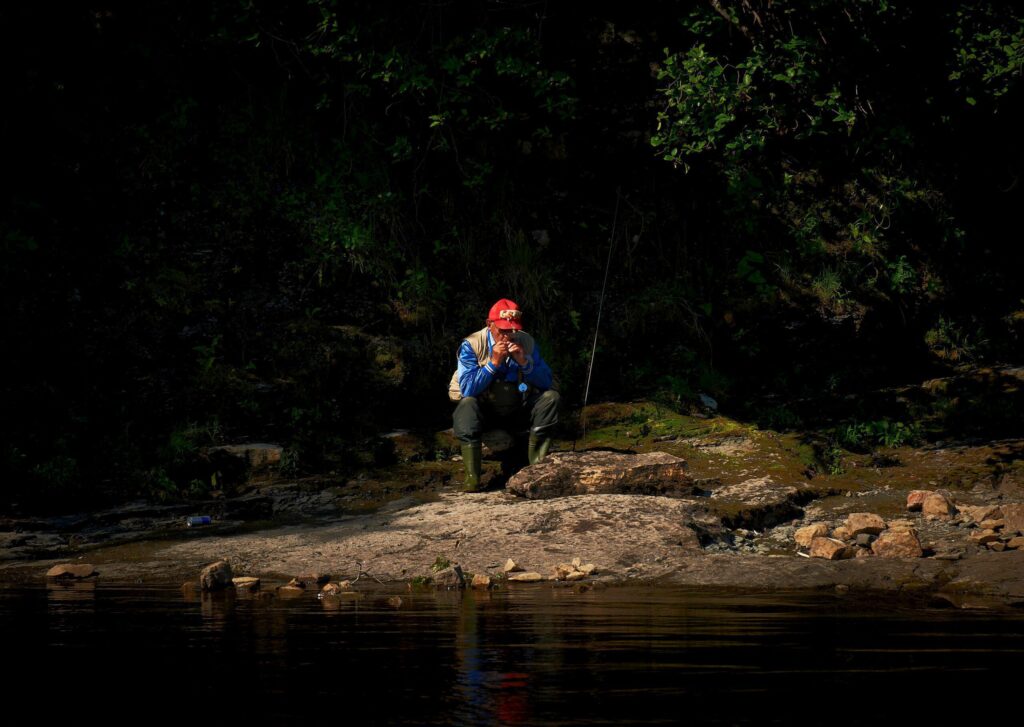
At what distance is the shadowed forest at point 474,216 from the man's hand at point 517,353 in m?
2.07

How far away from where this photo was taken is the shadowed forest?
36.9 feet

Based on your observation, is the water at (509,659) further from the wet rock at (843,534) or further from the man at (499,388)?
the man at (499,388)

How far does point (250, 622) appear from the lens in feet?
17.9

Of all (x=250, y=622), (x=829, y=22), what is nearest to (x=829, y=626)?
(x=250, y=622)

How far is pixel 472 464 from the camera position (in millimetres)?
9680

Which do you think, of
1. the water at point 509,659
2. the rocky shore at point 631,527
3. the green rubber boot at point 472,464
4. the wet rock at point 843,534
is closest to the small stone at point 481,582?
the rocky shore at point 631,527

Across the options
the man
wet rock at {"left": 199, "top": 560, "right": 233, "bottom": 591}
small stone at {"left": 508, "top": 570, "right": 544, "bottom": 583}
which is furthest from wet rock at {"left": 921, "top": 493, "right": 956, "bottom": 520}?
wet rock at {"left": 199, "top": 560, "right": 233, "bottom": 591}

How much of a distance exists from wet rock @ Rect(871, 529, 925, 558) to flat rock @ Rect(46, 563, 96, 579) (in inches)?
194

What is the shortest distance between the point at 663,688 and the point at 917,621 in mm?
1964

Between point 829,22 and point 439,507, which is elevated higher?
point 829,22

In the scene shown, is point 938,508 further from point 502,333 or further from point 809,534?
point 502,333

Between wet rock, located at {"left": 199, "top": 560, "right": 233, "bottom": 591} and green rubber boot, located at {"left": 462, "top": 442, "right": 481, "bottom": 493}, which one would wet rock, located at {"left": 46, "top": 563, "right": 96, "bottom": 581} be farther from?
green rubber boot, located at {"left": 462, "top": 442, "right": 481, "bottom": 493}

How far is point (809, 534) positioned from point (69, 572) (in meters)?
4.71

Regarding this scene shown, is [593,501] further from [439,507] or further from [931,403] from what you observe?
[931,403]
